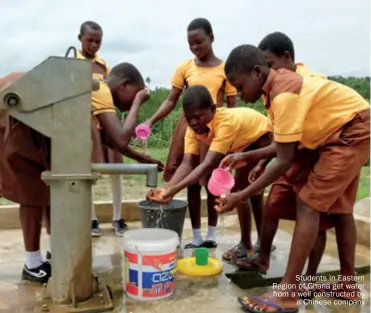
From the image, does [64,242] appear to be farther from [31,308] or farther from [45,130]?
[45,130]

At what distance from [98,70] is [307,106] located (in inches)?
93.3

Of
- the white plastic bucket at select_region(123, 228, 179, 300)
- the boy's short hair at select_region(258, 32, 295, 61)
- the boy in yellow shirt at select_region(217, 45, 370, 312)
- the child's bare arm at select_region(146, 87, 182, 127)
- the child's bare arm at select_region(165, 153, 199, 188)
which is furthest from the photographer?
the child's bare arm at select_region(146, 87, 182, 127)

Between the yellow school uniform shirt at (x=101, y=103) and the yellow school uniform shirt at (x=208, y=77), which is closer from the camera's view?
the yellow school uniform shirt at (x=101, y=103)

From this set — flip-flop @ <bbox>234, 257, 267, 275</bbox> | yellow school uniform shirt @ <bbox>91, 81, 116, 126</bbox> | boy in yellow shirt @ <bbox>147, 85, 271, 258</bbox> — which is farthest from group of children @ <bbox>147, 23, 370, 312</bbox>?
yellow school uniform shirt @ <bbox>91, 81, 116, 126</bbox>

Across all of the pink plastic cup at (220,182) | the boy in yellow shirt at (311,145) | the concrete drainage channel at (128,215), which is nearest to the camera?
the boy in yellow shirt at (311,145)

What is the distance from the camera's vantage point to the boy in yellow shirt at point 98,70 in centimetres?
384

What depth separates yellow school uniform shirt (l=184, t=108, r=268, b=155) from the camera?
9.89ft

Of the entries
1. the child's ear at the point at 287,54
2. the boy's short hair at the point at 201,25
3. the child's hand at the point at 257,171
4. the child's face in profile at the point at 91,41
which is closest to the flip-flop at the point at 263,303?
the child's hand at the point at 257,171

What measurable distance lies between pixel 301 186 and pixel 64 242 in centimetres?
125

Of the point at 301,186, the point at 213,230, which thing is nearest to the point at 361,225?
the point at 213,230

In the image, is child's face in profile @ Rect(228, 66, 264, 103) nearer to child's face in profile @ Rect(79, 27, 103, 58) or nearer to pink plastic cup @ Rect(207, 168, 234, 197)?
pink plastic cup @ Rect(207, 168, 234, 197)

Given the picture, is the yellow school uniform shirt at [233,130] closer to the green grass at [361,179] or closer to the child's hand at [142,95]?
the child's hand at [142,95]

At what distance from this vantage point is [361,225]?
378cm

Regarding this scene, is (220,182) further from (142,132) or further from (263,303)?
(142,132)
